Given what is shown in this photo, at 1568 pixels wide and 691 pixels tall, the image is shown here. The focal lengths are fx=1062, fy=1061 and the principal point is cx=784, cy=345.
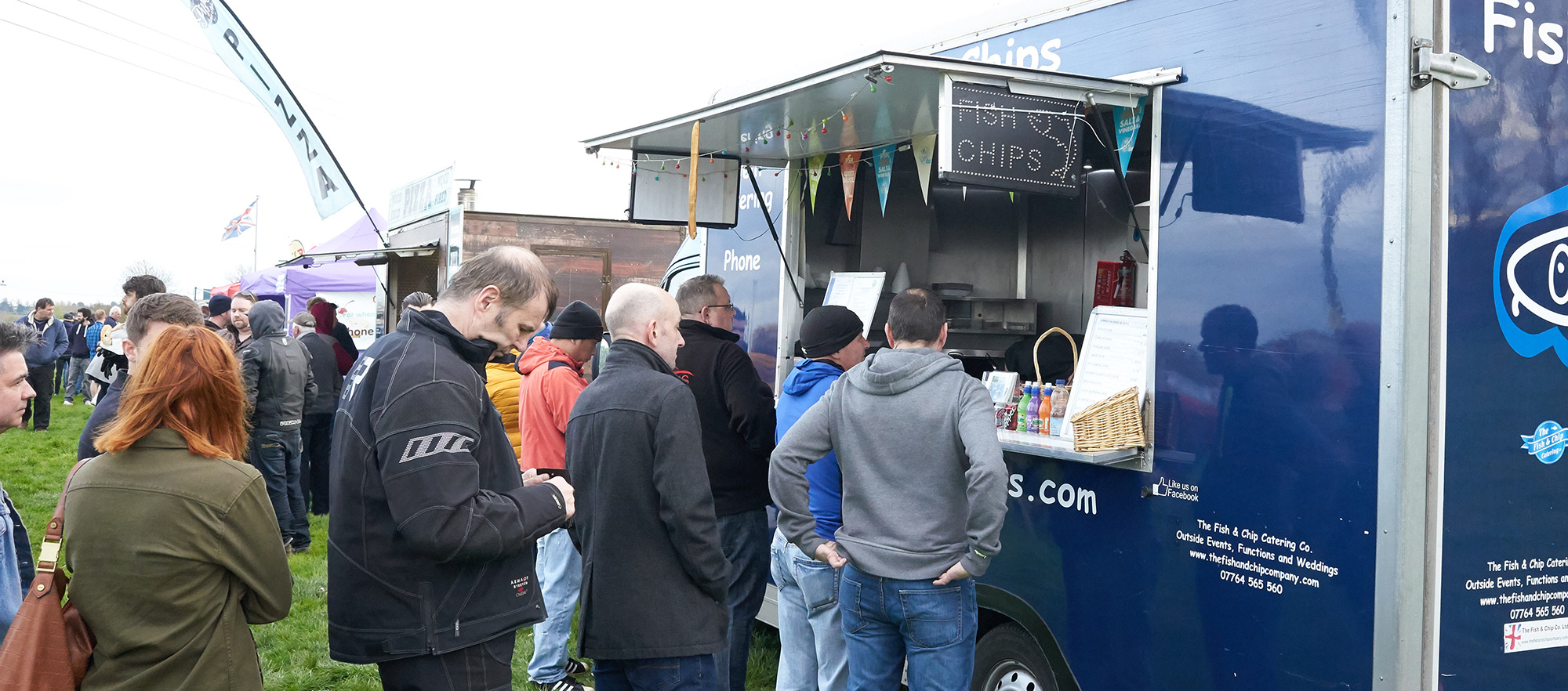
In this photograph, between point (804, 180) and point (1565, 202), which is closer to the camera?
point (1565, 202)

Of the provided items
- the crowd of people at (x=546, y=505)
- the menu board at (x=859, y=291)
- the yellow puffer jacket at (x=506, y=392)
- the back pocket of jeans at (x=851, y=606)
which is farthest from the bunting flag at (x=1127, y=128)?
the yellow puffer jacket at (x=506, y=392)

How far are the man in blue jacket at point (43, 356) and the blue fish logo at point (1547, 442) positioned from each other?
496 inches

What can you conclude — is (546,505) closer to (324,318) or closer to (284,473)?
(284,473)

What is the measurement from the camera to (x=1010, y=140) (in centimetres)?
314

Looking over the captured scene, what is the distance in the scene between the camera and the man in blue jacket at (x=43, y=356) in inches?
456

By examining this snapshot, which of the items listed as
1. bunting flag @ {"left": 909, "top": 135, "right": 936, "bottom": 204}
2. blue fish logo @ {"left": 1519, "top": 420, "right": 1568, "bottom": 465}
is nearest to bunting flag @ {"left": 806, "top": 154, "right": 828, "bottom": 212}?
bunting flag @ {"left": 909, "top": 135, "right": 936, "bottom": 204}

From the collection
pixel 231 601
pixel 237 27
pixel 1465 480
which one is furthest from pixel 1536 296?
pixel 237 27

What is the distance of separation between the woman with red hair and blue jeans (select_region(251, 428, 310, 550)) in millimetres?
4704

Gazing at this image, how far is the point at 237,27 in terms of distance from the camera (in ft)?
28.8

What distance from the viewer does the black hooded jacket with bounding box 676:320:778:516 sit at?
3.72 metres

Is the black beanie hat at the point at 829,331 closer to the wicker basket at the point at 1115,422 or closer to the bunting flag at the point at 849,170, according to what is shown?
the wicker basket at the point at 1115,422

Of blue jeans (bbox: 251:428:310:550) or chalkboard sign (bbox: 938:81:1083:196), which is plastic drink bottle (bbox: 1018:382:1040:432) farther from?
blue jeans (bbox: 251:428:310:550)

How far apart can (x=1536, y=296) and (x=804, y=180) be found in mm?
2923

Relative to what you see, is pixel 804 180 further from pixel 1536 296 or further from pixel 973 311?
pixel 1536 296
